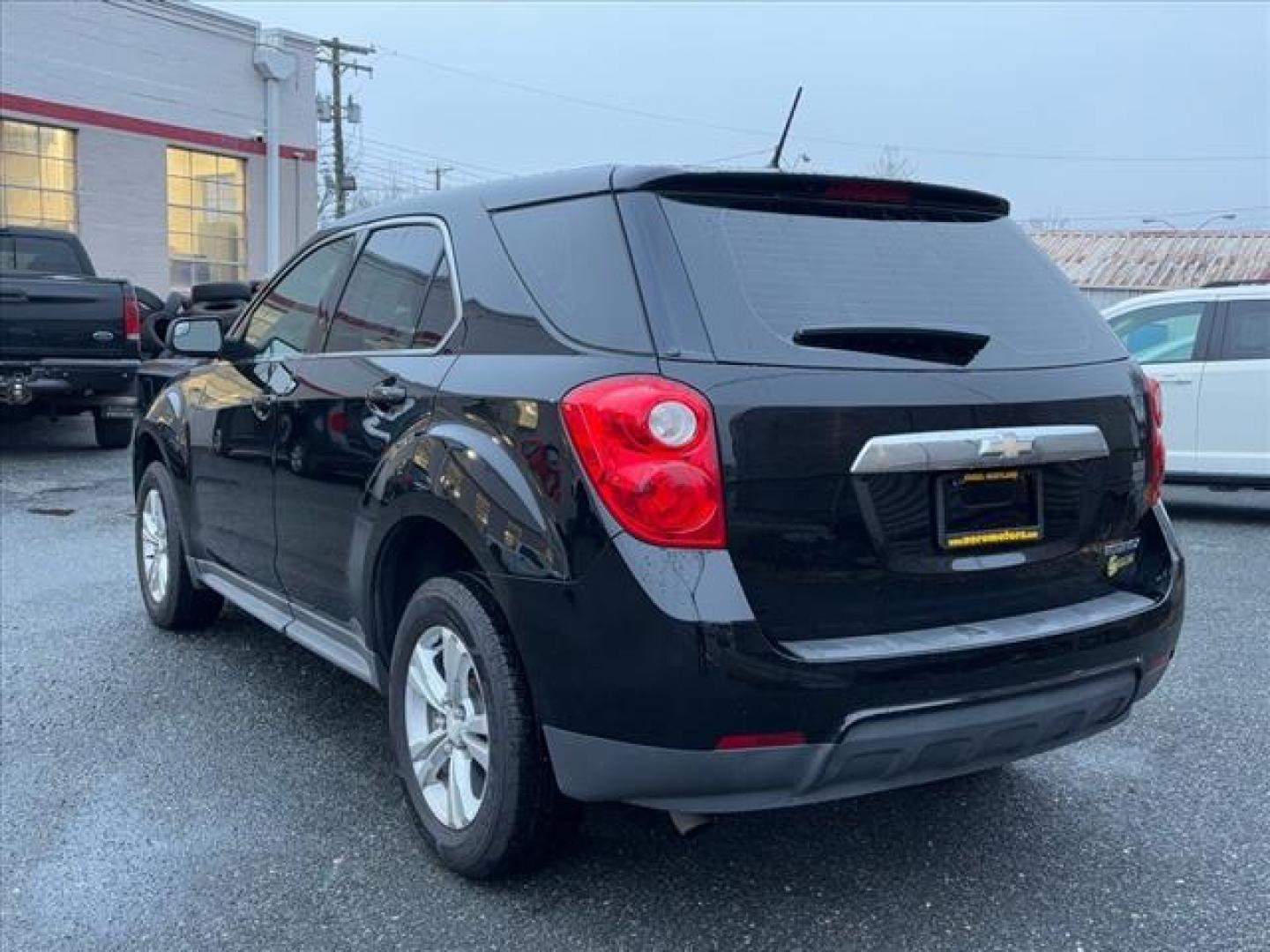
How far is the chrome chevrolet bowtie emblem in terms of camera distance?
265 cm

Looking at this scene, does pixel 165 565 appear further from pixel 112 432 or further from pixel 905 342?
pixel 112 432

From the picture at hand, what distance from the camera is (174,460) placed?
4918 mm

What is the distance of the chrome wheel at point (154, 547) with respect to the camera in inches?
202

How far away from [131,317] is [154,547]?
577 centimetres

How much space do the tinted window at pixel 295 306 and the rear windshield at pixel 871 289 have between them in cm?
167

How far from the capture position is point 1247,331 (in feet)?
27.5

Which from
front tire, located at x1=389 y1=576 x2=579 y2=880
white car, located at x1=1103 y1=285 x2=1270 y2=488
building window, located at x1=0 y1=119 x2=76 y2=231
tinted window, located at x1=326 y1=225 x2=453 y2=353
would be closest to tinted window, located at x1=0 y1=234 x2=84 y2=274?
building window, located at x1=0 y1=119 x2=76 y2=231

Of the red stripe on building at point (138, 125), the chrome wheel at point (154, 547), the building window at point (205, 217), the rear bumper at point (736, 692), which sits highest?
the red stripe on building at point (138, 125)

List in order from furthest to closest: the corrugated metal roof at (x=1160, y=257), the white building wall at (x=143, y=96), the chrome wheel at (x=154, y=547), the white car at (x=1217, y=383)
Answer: the corrugated metal roof at (x=1160, y=257)
the white building wall at (x=143, y=96)
the white car at (x=1217, y=383)
the chrome wheel at (x=154, y=547)

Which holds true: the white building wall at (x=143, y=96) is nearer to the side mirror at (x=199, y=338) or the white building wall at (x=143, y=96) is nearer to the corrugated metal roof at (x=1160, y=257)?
the side mirror at (x=199, y=338)

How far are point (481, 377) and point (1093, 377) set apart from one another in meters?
1.53

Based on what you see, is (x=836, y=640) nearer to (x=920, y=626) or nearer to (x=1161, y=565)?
(x=920, y=626)

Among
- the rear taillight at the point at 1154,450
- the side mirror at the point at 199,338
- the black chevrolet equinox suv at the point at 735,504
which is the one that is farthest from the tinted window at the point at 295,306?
the rear taillight at the point at 1154,450

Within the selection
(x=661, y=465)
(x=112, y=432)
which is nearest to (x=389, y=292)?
(x=661, y=465)
